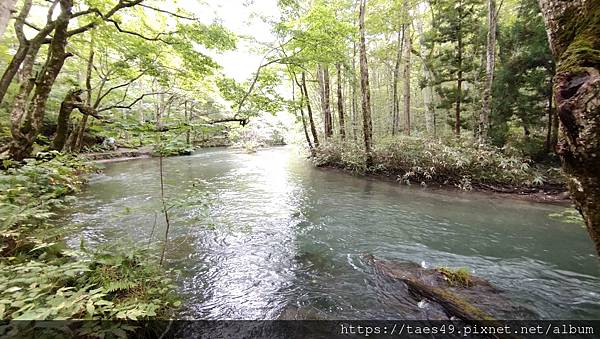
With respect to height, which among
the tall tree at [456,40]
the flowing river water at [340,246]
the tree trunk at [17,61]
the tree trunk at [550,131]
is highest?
the tall tree at [456,40]

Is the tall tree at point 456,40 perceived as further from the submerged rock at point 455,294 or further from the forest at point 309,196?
the submerged rock at point 455,294

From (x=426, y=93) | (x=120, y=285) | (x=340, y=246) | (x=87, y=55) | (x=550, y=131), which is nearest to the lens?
(x=120, y=285)

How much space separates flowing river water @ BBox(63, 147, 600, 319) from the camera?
3.30m

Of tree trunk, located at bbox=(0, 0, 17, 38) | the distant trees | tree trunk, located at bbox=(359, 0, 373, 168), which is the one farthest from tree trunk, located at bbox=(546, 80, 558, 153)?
tree trunk, located at bbox=(0, 0, 17, 38)

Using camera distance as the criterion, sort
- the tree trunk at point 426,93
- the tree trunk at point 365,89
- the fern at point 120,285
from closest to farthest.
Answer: the fern at point 120,285 → the tree trunk at point 365,89 → the tree trunk at point 426,93

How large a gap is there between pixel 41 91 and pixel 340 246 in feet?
19.5

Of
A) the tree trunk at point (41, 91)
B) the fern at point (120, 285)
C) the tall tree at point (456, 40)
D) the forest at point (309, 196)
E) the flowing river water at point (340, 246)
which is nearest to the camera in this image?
the forest at point (309, 196)

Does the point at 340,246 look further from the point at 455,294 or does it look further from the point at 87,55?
the point at 87,55

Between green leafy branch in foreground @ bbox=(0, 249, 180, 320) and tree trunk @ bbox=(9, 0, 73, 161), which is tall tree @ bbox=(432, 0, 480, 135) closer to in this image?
green leafy branch in foreground @ bbox=(0, 249, 180, 320)

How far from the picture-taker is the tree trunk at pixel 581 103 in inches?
49.2

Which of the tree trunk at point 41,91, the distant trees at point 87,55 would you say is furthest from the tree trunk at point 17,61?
the tree trunk at point 41,91

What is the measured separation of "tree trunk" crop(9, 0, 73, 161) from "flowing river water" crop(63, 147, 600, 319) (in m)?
1.87

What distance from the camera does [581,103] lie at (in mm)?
1269

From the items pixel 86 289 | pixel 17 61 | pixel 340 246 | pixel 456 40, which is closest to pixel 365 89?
pixel 456 40
